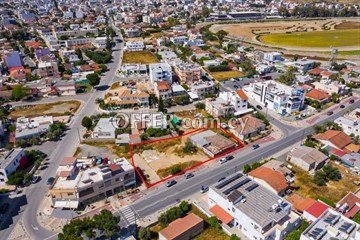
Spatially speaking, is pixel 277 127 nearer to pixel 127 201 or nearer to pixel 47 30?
pixel 127 201

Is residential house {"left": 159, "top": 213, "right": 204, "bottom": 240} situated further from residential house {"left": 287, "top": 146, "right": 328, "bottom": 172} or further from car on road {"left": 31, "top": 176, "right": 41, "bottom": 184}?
car on road {"left": 31, "top": 176, "right": 41, "bottom": 184}

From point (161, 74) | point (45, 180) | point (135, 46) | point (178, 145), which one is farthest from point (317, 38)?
point (45, 180)

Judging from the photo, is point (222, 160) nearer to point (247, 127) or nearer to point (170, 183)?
point (170, 183)

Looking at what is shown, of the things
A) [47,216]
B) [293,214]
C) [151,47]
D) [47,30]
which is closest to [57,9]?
[47,30]

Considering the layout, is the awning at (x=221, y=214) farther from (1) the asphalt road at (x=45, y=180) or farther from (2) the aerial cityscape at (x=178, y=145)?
(1) the asphalt road at (x=45, y=180)

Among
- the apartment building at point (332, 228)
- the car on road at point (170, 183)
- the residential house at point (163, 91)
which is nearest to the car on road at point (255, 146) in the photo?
the car on road at point (170, 183)
